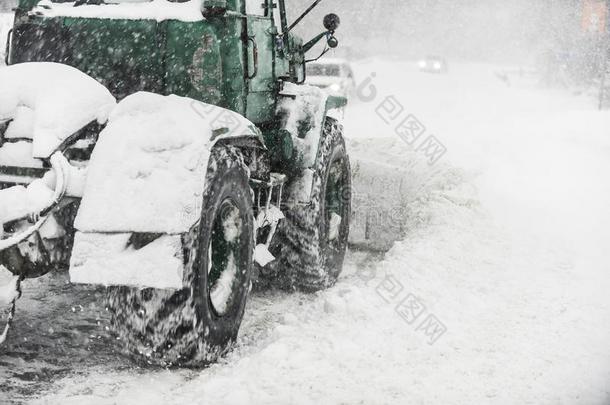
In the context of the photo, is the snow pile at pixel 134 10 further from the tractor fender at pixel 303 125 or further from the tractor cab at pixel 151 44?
the tractor fender at pixel 303 125

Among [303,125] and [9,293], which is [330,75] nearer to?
[303,125]

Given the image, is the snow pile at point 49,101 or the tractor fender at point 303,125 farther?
the tractor fender at point 303,125

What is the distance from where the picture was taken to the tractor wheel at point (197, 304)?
138 inches

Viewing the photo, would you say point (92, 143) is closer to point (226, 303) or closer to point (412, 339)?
point (226, 303)

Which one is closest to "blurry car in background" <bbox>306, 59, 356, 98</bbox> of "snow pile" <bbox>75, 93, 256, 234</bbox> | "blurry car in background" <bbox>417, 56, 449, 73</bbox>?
"snow pile" <bbox>75, 93, 256, 234</bbox>

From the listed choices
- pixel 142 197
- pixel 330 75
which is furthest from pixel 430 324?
pixel 330 75

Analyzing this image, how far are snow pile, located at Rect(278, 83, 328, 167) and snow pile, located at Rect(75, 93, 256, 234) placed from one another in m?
1.90

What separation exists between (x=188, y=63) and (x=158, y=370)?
2.01 metres

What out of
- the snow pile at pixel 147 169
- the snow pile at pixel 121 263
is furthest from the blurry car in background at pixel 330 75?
the snow pile at pixel 121 263

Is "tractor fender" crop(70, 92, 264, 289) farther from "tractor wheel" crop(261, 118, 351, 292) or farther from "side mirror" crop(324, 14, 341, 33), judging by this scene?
"side mirror" crop(324, 14, 341, 33)

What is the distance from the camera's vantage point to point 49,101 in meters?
3.62

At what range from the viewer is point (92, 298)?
5352 millimetres

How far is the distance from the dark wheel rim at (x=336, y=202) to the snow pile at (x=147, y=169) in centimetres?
281

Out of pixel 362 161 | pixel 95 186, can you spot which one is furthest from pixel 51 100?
pixel 362 161
